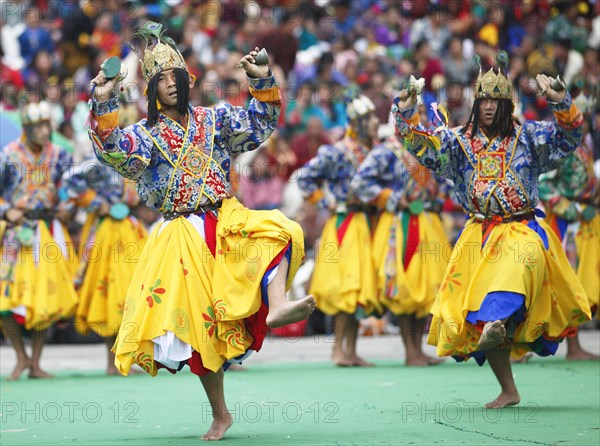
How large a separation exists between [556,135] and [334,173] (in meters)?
3.39

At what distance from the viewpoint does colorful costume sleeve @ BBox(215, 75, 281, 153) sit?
627 cm

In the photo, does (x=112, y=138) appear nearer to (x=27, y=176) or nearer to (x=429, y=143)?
(x=429, y=143)

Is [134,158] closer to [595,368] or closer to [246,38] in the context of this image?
[595,368]

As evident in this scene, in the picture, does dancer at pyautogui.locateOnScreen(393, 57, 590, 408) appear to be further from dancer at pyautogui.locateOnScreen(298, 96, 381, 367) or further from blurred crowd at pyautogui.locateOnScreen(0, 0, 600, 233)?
blurred crowd at pyautogui.locateOnScreen(0, 0, 600, 233)

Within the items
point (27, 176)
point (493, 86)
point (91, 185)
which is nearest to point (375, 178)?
A: point (91, 185)

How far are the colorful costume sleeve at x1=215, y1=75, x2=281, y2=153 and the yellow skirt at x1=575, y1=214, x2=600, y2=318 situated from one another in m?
4.20

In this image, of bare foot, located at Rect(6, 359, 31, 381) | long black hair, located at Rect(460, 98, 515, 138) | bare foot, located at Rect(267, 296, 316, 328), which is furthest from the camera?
bare foot, located at Rect(6, 359, 31, 381)

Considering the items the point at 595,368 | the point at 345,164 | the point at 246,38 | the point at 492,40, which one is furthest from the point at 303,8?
the point at 595,368

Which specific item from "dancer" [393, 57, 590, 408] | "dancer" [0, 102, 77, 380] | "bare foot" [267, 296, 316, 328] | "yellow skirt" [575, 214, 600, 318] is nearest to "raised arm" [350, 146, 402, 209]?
"yellow skirt" [575, 214, 600, 318]

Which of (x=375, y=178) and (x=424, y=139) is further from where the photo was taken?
(x=375, y=178)

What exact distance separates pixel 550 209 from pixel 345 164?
1.61 m

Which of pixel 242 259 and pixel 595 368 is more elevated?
pixel 242 259

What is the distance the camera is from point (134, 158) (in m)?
6.12

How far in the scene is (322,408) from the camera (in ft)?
23.6
